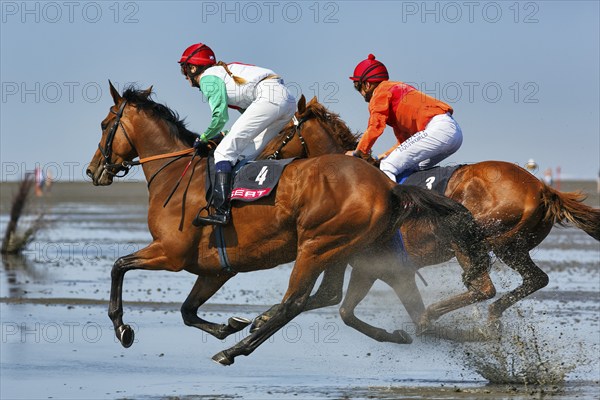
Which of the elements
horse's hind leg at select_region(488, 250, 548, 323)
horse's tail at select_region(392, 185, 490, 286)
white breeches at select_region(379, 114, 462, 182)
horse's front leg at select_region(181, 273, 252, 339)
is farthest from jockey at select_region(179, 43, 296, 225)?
horse's hind leg at select_region(488, 250, 548, 323)

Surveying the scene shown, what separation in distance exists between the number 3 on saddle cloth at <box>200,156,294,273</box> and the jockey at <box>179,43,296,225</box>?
8cm

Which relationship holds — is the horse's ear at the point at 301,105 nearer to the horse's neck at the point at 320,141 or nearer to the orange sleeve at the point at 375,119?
the horse's neck at the point at 320,141

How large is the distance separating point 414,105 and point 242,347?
9.43ft

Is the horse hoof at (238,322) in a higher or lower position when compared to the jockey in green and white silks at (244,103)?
lower

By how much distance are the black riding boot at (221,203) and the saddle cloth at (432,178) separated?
2001mm

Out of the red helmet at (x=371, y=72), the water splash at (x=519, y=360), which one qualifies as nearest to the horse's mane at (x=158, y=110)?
the red helmet at (x=371, y=72)

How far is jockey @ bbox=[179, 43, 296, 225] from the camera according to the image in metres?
9.53

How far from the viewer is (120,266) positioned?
32.3 ft

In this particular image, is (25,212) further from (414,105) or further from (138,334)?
(414,105)

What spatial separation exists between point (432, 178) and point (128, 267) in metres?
2.86

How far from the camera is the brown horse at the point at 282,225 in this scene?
29.8 feet

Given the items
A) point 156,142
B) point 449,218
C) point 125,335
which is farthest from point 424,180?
point 125,335

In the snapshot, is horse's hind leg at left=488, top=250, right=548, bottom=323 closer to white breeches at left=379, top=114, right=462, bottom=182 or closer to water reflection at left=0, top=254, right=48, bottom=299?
white breeches at left=379, top=114, right=462, bottom=182

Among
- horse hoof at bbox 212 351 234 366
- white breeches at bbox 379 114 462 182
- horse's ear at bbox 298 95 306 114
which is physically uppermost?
horse's ear at bbox 298 95 306 114
